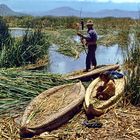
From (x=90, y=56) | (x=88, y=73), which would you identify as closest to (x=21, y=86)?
(x=88, y=73)

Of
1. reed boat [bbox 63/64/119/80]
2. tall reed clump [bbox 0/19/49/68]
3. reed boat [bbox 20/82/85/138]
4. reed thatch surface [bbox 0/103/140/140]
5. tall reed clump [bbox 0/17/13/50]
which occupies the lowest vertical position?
reed thatch surface [bbox 0/103/140/140]

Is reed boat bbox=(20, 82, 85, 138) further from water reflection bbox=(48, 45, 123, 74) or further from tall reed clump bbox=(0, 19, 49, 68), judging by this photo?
water reflection bbox=(48, 45, 123, 74)

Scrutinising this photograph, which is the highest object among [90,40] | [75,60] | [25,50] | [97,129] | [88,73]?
[90,40]

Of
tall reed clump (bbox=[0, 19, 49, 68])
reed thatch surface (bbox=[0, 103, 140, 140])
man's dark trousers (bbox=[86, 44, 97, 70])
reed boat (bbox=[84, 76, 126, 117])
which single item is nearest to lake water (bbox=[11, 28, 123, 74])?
tall reed clump (bbox=[0, 19, 49, 68])

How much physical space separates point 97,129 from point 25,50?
7174 mm

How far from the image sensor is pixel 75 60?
1669 centimetres

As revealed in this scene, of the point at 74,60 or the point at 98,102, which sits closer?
the point at 98,102

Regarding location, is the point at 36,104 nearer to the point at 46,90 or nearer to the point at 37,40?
the point at 46,90

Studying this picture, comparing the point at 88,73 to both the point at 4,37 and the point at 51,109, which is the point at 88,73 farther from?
the point at 4,37

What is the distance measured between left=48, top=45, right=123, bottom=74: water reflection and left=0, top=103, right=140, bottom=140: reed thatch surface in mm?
6480

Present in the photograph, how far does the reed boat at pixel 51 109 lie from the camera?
7.33m

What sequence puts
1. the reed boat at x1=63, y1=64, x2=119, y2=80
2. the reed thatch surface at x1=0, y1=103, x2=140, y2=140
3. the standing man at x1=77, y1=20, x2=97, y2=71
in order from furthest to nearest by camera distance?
the standing man at x1=77, y1=20, x2=97, y2=71, the reed boat at x1=63, y1=64, x2=119, y2=80, the reed thatch surface at x1=0, y1=103, x2=140, y2=140

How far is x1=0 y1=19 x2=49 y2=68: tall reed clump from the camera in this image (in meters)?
13.2

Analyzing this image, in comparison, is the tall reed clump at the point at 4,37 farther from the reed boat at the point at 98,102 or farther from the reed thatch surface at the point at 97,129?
the reed thatch surface at the point at 97,129
